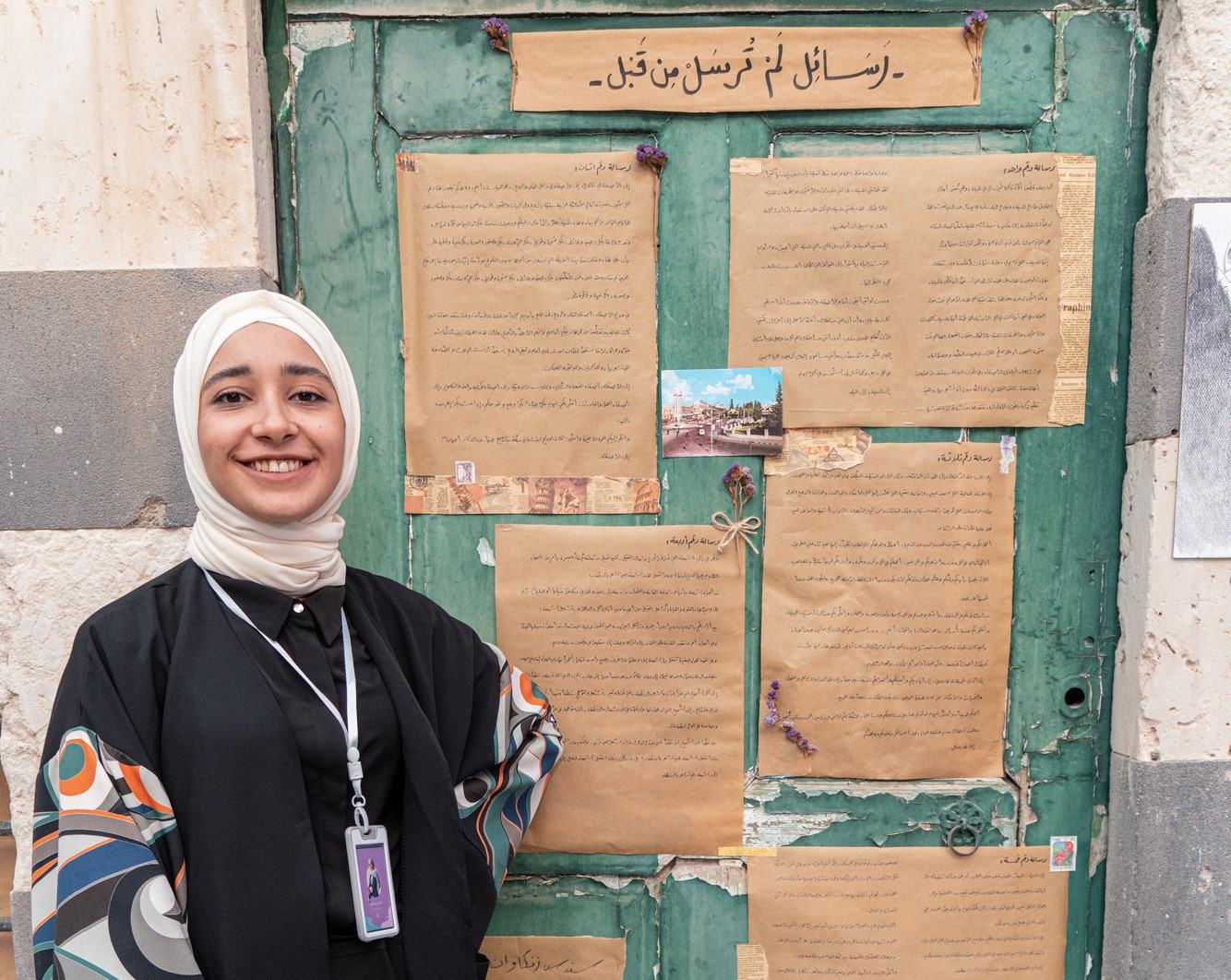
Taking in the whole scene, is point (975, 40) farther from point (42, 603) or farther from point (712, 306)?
point (42, 603)

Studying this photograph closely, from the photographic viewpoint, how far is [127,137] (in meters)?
1.47

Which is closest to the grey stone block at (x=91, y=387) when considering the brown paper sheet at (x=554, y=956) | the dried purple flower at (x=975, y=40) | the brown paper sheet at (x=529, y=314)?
the brown paper sheet at (x=529, y=314)

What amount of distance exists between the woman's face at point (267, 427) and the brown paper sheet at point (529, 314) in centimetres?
42

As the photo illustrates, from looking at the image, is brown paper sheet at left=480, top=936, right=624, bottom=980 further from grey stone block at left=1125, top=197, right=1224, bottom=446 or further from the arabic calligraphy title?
the arabic calligraphy title

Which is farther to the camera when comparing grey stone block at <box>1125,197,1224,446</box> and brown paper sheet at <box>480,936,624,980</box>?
brown paper sheet at <box>480,936,624,980</box>

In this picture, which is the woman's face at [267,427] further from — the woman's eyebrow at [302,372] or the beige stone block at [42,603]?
the beige stone block at [42,603]

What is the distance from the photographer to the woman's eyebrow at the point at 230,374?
1.20 m

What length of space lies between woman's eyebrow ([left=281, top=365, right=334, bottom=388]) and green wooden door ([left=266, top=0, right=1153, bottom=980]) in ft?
1.37

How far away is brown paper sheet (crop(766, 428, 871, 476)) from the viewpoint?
1661mm

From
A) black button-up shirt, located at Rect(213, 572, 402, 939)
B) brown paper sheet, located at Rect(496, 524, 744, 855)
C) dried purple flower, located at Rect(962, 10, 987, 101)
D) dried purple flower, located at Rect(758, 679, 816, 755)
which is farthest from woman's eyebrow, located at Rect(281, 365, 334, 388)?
dried purple flower, located at Rect(962, 10, 987, 101)

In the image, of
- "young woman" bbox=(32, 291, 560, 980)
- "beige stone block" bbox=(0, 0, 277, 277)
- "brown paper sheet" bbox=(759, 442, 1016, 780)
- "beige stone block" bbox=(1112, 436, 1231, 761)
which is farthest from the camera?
"brown paper sheet" bbox=(759, 442, 1016, 780)

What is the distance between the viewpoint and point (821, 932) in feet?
5.63

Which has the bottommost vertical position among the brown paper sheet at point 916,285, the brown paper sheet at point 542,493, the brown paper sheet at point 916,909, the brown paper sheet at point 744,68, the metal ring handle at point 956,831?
the brown paper sheet at point 916,909

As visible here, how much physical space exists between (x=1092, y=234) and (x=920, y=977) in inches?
66.5
